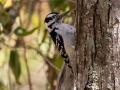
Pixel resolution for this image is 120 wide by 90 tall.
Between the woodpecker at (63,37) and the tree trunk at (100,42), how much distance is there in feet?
2.61

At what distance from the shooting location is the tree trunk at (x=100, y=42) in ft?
5.70

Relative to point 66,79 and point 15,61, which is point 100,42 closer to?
point 66,79

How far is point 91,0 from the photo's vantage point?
69.3 inches

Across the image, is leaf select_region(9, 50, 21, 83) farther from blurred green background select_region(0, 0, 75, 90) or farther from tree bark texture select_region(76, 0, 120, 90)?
tree bark texture select_region(76, 0, 120, 90)

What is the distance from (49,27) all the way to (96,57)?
1.18 metres

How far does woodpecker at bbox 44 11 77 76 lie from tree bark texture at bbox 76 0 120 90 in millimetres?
801

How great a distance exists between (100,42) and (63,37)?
1.01m

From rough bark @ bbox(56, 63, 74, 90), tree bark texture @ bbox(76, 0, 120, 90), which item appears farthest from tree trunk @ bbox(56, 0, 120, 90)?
rough bark @ bbox(56, 63, 74, 90)

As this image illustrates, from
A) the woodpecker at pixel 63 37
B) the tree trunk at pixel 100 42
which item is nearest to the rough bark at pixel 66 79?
the woodpecker at pixel 63 37

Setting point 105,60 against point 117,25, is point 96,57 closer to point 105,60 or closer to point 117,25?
point 105,60

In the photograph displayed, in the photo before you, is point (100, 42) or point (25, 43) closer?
point (100, 42)

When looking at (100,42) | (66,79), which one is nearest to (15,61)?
(66,79)

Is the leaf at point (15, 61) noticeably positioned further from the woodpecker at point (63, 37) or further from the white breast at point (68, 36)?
the white breast at point (68, 36)

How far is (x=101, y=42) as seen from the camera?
1.74 m
